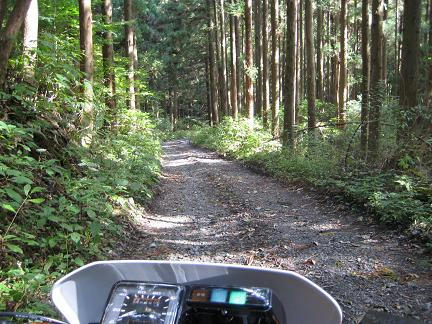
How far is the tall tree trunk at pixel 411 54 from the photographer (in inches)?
352

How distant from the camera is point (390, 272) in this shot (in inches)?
196

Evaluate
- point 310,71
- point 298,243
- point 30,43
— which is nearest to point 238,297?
point 298,243

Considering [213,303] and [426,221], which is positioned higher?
[213,303]

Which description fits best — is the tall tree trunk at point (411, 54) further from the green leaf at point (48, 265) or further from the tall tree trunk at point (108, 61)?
the tall tree trunk at point (108, 61)

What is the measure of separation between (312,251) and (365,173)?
12.4 ft

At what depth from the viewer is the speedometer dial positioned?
1.85 meters

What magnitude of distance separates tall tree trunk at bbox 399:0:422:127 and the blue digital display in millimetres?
8197

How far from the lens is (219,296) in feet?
6.27

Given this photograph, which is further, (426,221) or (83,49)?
(83,49)

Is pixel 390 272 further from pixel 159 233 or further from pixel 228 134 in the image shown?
pixel 228 134

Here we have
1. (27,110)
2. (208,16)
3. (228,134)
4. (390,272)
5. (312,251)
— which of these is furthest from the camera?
(208,16)

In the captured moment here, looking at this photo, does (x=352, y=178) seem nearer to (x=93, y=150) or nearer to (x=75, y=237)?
(x=93, y=150)

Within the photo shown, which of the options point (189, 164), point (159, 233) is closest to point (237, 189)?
point (159, 233)

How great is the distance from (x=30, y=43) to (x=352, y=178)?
7078 millimetres
